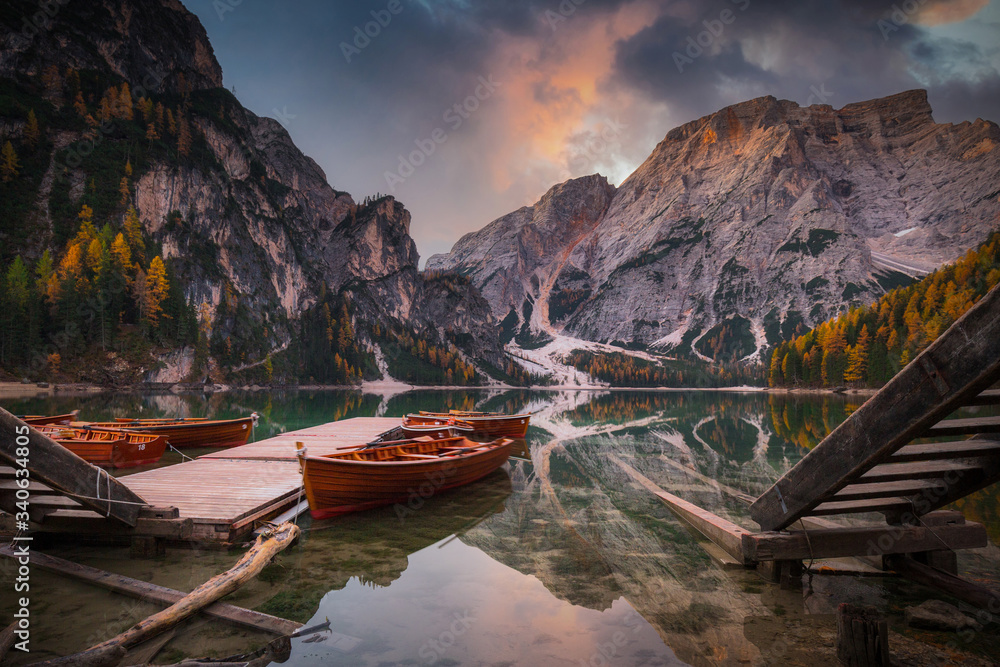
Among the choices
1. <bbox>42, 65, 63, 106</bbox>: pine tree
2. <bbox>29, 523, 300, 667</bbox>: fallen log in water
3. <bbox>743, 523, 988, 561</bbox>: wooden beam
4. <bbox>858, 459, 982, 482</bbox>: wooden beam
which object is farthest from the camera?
<bbox>42, 65, 63, 106</bbox>: pine tree

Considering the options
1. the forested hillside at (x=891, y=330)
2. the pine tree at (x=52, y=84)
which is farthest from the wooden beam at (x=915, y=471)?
the pine tree at (x=52, y=84)

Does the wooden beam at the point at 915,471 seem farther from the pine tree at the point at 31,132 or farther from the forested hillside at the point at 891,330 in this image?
the pine tree at the point at 31,132

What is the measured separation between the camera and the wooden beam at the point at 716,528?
7.56m

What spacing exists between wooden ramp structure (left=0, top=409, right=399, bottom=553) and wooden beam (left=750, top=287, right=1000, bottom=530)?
982 cm

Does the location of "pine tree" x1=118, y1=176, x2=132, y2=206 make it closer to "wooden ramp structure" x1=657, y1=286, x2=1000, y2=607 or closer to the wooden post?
"wooden ramp structure" x1=657, y1=286, x2=1000, y2=607

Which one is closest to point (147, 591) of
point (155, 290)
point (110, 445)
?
point (110, 445)

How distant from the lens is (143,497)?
35.2 feet

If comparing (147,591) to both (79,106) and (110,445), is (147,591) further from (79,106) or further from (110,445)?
(79,106)

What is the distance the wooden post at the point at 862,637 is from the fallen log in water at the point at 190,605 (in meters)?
7.96

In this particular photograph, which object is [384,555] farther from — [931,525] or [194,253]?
[194,253]

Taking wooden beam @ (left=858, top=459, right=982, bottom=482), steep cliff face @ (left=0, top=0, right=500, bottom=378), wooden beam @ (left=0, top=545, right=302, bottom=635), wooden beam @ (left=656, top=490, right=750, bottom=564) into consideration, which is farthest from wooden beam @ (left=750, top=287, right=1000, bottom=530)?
steep cliff face @ (left=0, top=0, right=500, bottom=378)

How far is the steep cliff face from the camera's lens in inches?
4572

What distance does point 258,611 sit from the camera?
22.9ft

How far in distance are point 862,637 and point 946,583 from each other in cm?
320
